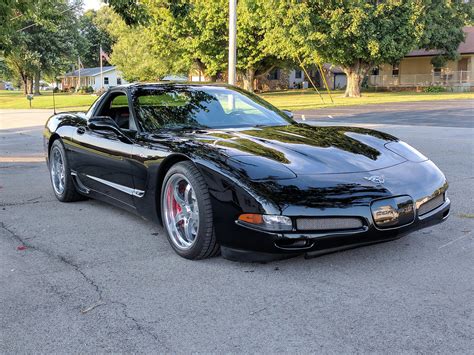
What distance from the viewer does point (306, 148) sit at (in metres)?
4.00

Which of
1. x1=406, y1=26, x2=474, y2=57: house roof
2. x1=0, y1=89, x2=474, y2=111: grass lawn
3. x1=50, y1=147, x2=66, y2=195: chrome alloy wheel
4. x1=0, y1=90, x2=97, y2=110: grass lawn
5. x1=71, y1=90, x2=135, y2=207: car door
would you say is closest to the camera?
x1=71, y1=90, x2=135, y2=207: car door

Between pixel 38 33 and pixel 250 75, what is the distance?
24.3m

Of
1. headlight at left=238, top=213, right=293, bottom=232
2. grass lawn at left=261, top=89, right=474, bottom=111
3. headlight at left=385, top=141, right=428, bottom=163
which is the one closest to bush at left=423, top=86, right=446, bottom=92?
grass lawn at left=261, top=89, right=474, bottom=111

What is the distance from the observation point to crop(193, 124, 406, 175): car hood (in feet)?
12.1

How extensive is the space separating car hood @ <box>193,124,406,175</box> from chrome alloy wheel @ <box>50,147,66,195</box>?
251 centimetres

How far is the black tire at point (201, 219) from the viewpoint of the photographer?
12.1ft

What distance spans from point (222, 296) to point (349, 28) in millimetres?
33169

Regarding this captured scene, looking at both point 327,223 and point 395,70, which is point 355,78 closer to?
point 395,70

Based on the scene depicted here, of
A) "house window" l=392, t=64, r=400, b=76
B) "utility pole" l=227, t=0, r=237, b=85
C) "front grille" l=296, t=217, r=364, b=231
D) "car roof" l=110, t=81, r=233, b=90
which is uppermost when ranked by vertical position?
"house window" l=392, t=64, r=400, b=76

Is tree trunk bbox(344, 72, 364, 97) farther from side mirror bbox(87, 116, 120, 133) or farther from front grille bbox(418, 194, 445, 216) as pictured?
front grille bbox(418, 194, 445, 216)

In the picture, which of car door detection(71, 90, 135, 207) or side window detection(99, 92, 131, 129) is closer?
car door detection(71, 90, 135, 207)

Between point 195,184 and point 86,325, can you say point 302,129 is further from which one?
point 86,325

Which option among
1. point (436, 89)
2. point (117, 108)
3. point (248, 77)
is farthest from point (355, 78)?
point (117, 108)

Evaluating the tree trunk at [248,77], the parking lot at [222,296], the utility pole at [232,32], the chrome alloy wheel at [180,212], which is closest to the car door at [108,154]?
the parking lot at [222,296]
